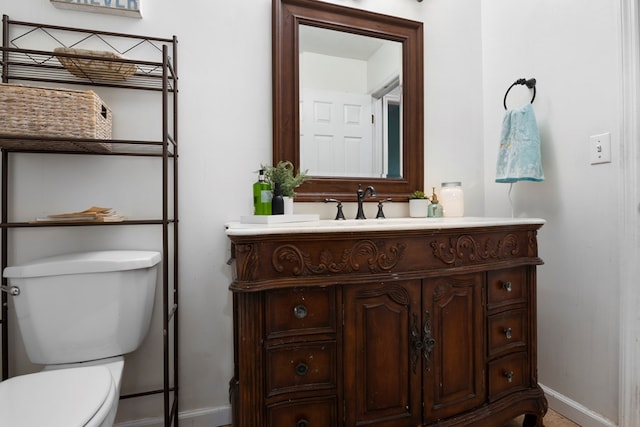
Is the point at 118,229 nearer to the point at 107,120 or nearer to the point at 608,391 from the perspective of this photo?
the point at 107,120

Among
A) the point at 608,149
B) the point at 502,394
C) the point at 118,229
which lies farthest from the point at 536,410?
the point at 118,229

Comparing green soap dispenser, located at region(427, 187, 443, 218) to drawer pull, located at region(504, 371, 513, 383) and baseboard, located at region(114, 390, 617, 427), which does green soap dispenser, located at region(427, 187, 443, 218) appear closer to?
drawer pull, located at region(504, 371, 513, 383)

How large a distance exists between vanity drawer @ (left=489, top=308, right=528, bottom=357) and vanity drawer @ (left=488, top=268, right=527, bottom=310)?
5 centimetres

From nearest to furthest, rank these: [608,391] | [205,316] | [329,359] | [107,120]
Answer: [329,359] < [107,120] < [608,391] < [205,316]

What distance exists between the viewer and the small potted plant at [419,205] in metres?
1.66

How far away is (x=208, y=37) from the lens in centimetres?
141

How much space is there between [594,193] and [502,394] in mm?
916

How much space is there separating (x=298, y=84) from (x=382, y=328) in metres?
1.13

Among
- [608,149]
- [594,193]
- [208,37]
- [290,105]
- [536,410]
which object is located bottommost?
[536,410]

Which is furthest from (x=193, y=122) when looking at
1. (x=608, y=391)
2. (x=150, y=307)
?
(x=608, y=391)

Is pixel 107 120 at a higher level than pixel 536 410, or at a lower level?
higher

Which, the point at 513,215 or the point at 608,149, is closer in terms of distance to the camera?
the point at 608,149

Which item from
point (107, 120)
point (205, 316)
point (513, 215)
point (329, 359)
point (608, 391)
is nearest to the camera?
point (329, 359)

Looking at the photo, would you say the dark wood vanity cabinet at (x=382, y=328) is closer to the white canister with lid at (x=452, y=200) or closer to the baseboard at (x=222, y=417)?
the baseboard at (x=222, y=417)
